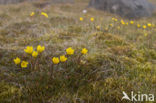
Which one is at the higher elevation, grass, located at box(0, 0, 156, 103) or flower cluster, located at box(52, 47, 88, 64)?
flower cluster, located at box(52, 47, 88, 64)

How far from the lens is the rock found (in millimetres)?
8153

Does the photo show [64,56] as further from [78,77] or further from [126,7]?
[126,7]

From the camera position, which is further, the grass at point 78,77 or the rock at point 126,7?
the rock at point 126,7

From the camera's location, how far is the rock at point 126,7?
8.15m

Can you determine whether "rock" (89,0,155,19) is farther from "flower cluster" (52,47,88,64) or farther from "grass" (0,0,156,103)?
"flower cluster" (52,47,88,64)

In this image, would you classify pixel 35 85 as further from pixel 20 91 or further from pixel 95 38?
pixel 95 38

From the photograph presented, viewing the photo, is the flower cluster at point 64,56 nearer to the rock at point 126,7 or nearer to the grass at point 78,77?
the grass at point 78,77

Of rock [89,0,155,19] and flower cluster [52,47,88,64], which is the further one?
rock [89,0,155,19]

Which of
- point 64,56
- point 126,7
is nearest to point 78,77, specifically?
point 64,56

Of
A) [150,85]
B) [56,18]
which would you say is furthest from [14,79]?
[56,18]

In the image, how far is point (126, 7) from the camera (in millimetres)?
8211

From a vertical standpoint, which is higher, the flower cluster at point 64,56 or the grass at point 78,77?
the flower cluster at point 64,56

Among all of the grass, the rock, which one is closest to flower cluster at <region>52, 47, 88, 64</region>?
the grass

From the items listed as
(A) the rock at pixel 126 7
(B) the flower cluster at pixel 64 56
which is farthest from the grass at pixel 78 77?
(A) the rock at pixel 126 7
